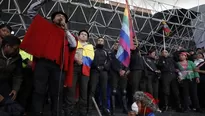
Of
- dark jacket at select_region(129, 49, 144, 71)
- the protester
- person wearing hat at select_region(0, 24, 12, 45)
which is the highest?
person wearing hat at select_region(0, 24, 12, 45)

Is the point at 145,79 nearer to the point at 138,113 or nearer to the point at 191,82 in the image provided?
the point at 191,82

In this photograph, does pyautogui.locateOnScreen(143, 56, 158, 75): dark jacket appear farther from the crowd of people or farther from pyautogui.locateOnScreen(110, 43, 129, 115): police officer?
pyautogui.locateOnScreen(110, 43, 129, 115): police officer

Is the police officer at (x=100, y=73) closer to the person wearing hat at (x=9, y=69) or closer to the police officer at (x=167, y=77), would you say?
the person wearing hat at (x=9, y=69)

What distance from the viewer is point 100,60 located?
4727 millimetres

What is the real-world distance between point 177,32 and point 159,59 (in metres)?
6.95

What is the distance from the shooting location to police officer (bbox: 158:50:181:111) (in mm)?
5818

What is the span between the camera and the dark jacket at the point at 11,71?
3164mm

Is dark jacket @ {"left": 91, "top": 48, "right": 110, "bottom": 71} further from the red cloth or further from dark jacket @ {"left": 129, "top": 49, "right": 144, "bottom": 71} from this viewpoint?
the red cloth

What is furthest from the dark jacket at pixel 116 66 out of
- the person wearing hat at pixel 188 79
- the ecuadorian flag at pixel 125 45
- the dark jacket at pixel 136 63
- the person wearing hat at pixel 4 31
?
the person wearing hat at pixel 4 31

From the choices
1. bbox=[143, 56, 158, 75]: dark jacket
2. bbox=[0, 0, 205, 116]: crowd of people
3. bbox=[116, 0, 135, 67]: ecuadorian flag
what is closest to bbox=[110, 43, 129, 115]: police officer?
bbox=[0, 0, 205, 116]: crowd of people

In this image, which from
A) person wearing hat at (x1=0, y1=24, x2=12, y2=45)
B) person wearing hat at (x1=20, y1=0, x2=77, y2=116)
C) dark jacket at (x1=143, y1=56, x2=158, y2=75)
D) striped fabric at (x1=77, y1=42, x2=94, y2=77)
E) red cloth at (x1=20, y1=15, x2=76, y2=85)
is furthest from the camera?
dark jacket at (x1=143, y1=56, x2=158, y2=75)

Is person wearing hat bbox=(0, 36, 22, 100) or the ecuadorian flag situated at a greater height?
the ecuadorian flag

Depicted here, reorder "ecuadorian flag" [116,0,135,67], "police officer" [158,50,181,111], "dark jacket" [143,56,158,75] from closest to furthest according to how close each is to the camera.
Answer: "ecuadorian flag" [116,0,135,67], "dark jacket" [143,56,158,75], "police officer" [158,50,181,111]

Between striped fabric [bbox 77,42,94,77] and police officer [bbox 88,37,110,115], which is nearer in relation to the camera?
striped fabric [bbox 77,42,94,77]
